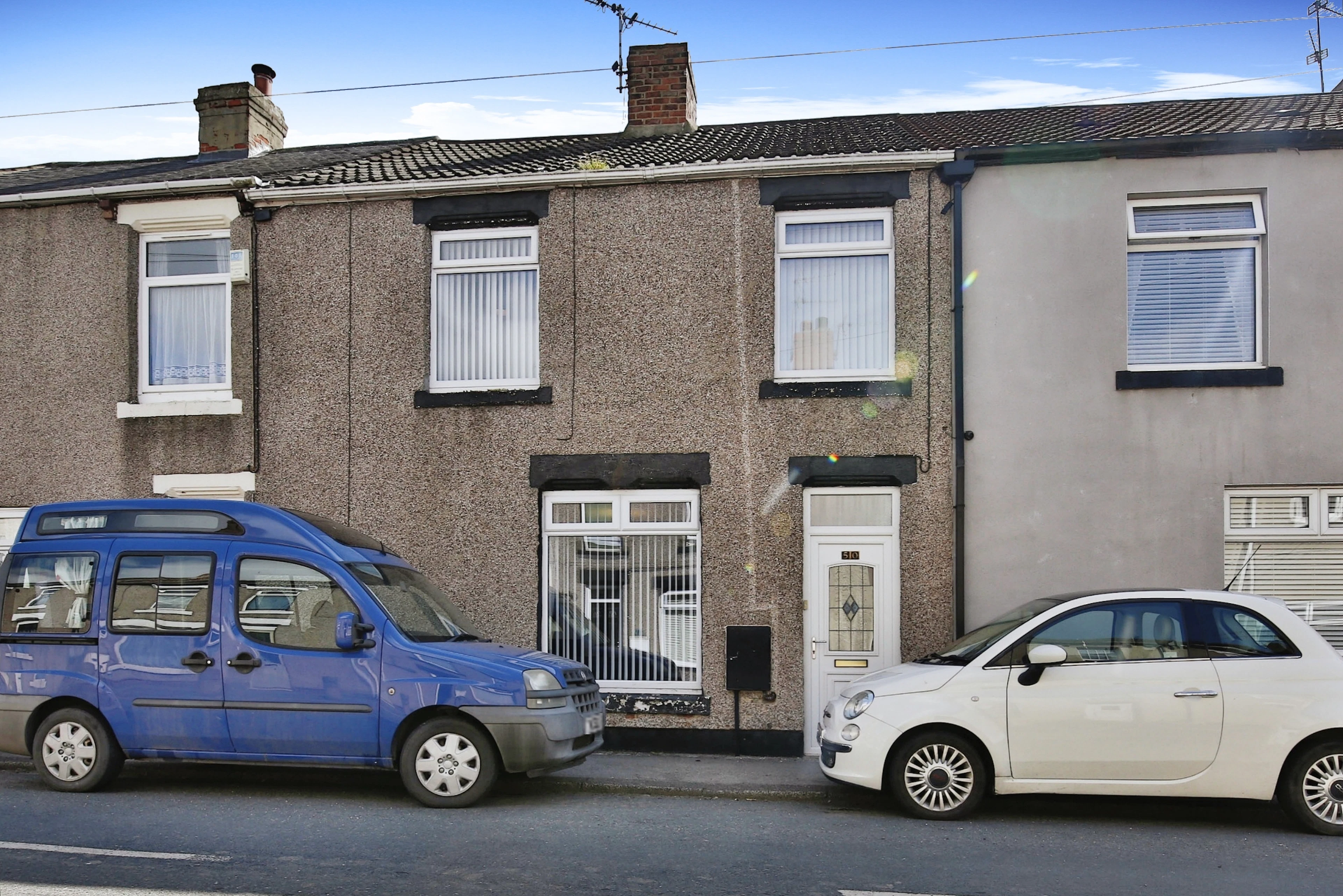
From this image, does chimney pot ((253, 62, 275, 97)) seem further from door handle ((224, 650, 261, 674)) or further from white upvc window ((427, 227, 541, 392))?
door handle ((224, 650, 261, 674))

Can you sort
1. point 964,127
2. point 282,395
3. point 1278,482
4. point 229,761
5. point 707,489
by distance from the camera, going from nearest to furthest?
point 229,761 < point 1278,482 < point 707,489 < point 282,395 < point 964,127

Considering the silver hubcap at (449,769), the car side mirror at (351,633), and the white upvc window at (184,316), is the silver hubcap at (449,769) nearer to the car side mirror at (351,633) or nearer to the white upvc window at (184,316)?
the car side mirror at (351,633)

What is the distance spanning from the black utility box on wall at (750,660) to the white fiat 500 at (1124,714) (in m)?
2.66

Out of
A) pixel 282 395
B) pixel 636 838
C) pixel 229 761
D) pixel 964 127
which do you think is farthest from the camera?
pixel 964 127

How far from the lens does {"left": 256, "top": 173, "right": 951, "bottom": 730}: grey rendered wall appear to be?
11.1 meters

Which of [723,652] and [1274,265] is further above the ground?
[1274,265]

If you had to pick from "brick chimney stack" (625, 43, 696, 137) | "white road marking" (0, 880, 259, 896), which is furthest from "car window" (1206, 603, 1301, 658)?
"brick chimney stack" (625, 43, 696, 137)

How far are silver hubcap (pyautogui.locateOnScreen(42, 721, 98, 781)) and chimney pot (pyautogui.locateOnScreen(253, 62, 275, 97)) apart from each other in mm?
10408

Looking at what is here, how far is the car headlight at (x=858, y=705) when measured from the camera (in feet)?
26.8

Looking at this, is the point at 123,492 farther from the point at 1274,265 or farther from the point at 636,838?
the point at 1274,265

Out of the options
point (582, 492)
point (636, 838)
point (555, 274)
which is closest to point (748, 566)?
point (582, 492)

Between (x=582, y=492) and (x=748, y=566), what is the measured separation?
5.94 ft

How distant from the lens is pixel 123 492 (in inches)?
486

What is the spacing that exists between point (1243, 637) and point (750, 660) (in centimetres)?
441
